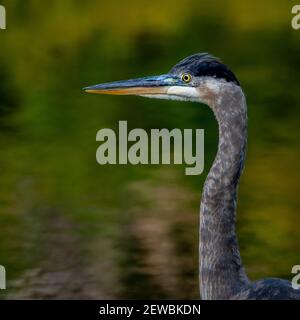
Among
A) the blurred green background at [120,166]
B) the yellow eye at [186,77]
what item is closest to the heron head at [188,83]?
Result: the yellow eye at [186,77]

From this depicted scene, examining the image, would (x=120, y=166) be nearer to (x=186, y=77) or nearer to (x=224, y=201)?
(x=186, y=77)

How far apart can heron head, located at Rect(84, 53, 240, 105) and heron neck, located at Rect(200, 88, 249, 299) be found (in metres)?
0.08

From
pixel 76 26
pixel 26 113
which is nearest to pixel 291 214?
pixel 26 113

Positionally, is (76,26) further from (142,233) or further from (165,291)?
(165,291)

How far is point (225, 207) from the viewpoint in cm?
415

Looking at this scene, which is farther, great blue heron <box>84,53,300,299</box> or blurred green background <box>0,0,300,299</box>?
blurred green background <box>0,0,300,299</box>

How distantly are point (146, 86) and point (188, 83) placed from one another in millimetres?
188

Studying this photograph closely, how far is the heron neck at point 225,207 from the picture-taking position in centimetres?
413

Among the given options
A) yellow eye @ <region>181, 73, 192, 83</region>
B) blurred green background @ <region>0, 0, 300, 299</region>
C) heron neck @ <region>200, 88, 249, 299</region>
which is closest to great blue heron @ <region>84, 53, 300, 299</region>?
heron neck @ <region>200, 88, 249, 299</region>

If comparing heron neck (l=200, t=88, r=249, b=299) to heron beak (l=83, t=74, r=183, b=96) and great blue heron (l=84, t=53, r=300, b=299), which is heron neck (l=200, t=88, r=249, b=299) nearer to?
great blue heron (l=84, t=53, r=300, b=299)

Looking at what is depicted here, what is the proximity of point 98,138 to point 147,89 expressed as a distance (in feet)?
7.10

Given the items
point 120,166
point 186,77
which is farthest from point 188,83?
point 120,166

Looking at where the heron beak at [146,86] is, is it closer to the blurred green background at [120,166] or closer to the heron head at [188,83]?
the heron head at [188,83]

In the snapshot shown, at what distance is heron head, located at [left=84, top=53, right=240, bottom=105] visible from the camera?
4.18 metres
